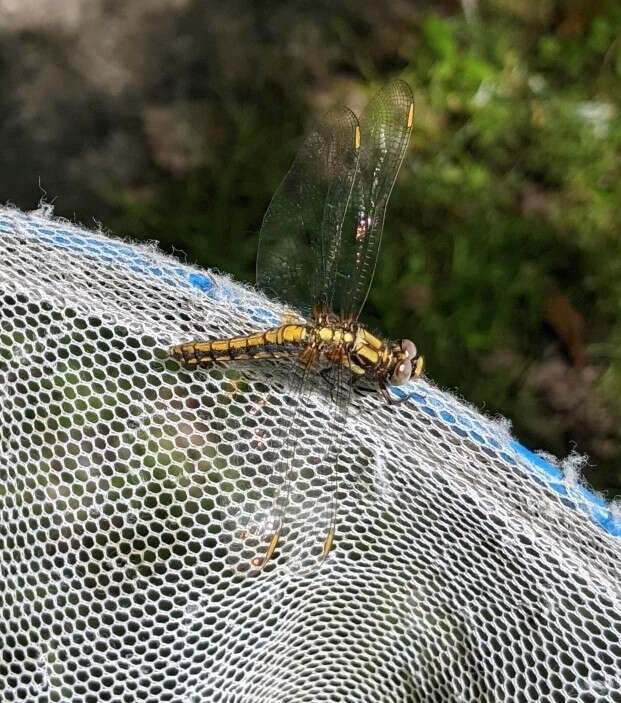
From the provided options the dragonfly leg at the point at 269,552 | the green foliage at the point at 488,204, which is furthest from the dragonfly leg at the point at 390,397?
the green foliage at the point at 488,204

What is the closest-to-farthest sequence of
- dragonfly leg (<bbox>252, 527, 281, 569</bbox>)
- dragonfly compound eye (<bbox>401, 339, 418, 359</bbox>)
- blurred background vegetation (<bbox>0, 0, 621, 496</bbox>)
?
dragonfly leg (<bbox>252, 527, 281, 569</bbox>) → dragonfly compound eye (<bbox>401, 339, 418, 359</bbox>) → blurred background vegetation (<bbox>0, 0, 621, 496</bbox>)

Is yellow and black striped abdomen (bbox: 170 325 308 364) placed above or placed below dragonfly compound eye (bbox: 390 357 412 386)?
below

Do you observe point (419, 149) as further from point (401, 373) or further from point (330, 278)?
point (401, 373)

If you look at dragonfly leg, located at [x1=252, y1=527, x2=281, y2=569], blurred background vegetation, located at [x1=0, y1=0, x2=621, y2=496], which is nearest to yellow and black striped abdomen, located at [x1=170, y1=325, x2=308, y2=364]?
Result: dragonfly leg, located at [x1=252, y1=527, x2=281, y2=569]

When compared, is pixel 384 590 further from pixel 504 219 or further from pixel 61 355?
pixel 504 219

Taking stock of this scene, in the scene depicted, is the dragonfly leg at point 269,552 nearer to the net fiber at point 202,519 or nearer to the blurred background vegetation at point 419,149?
the net fiber at point 202,519

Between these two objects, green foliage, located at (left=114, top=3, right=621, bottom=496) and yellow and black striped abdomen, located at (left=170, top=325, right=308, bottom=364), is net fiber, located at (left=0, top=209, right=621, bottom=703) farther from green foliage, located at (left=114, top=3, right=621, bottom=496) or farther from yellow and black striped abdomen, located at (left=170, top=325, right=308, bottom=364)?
green foliage, located at (left=114, top=3, right=621, bottom=496)
